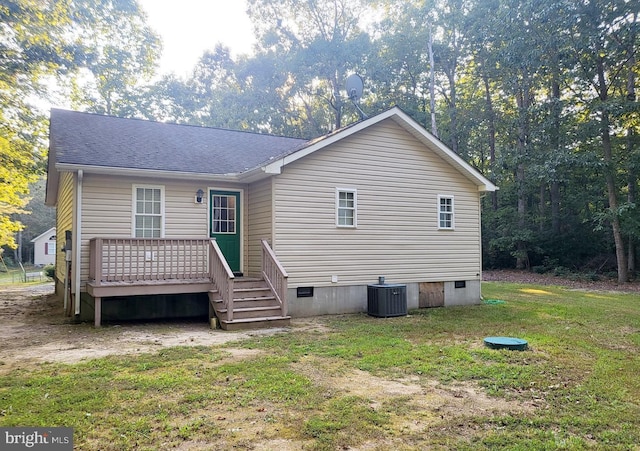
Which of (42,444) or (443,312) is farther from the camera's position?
(443,312)

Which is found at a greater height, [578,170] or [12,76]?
[12,76]

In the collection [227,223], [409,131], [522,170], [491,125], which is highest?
[491,125]

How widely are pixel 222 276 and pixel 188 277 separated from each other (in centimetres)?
111

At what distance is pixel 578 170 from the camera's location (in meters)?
21.5

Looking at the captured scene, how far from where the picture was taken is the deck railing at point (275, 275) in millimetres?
8680

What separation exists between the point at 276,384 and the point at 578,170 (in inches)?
866

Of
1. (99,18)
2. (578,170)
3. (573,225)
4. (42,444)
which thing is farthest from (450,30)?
(42,444)

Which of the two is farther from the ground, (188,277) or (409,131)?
(409,131)

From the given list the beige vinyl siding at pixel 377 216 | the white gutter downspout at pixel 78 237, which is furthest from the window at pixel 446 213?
the white gutter downspout at pixel 78 237

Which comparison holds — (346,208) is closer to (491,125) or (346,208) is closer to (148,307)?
(148,307)

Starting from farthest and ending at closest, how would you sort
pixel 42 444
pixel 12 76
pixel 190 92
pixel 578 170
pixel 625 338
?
1. pixel 190 92
2. pixel 578 170
3. pixel 12 76
4. pixel 625 338
5. pixel 42 444

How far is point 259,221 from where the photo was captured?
1019 centimetres

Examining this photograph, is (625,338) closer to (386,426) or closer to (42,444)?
(386,426)

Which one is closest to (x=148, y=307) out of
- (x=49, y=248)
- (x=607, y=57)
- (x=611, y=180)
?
(x=611, y=180)
